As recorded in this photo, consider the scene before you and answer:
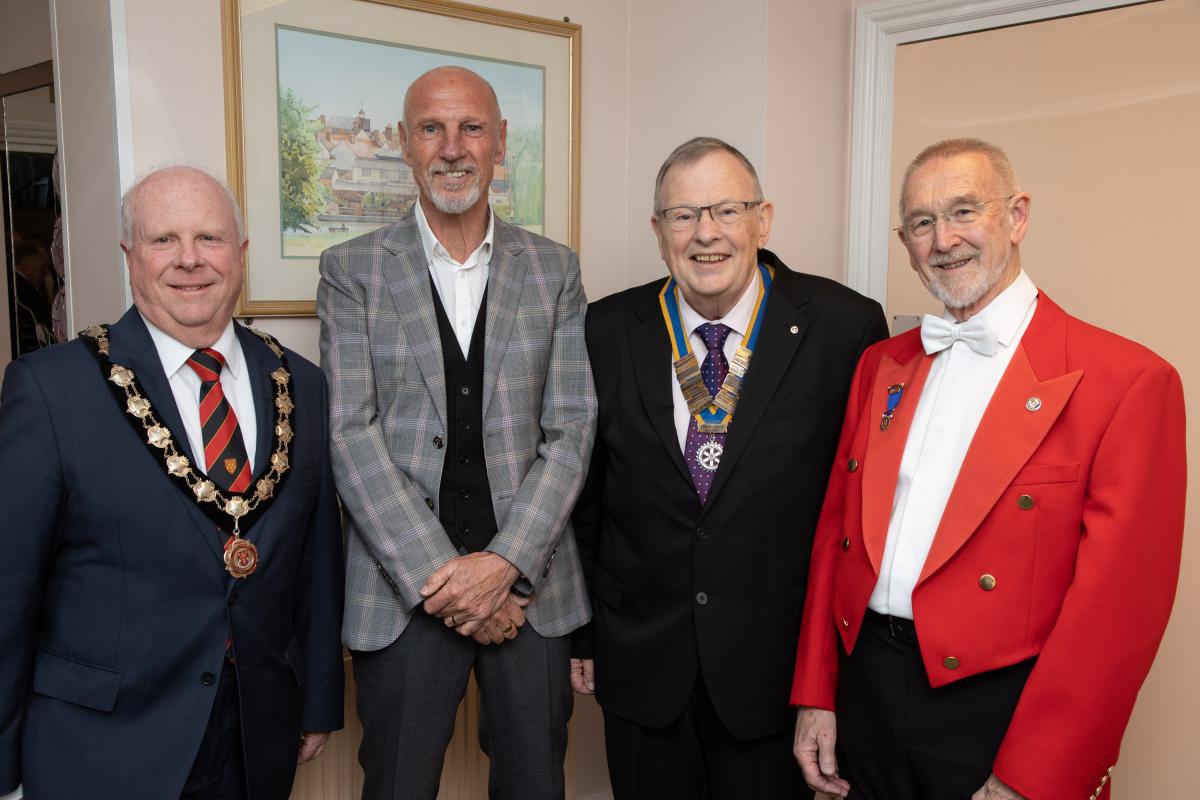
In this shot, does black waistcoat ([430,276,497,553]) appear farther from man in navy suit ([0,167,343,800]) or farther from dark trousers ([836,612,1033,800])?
dark trousers ([836,612,1033,800])

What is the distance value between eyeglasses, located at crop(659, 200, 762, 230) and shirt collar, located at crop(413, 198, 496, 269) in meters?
0.42

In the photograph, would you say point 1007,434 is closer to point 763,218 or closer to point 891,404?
point 891,404

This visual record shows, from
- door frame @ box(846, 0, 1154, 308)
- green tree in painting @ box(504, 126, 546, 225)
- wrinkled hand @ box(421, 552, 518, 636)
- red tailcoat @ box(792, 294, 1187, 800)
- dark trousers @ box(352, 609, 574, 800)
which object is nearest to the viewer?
red tailcoat @ box(792, 294, 1187, 800)

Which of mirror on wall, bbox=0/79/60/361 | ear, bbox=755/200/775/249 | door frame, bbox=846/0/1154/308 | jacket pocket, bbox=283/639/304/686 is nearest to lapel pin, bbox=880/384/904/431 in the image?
ear, bbox=755/200/775/249

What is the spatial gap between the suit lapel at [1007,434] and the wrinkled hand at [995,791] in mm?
339

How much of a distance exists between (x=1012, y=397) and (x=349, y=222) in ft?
5.75

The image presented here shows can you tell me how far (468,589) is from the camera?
1.98m

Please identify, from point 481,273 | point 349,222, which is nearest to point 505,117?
point 349,222

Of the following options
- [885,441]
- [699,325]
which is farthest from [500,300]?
[885,441]

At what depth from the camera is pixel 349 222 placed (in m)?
2.60

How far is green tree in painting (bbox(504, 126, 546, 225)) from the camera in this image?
9.61 ft

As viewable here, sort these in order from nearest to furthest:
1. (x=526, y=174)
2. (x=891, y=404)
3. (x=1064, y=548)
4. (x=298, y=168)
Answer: (x=1064, y=548) < (x=891, y=404) < (x=298, y=168) < (x=526, y=174)

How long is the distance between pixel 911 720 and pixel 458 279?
50.7 inches

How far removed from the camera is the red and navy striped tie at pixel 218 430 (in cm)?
172
